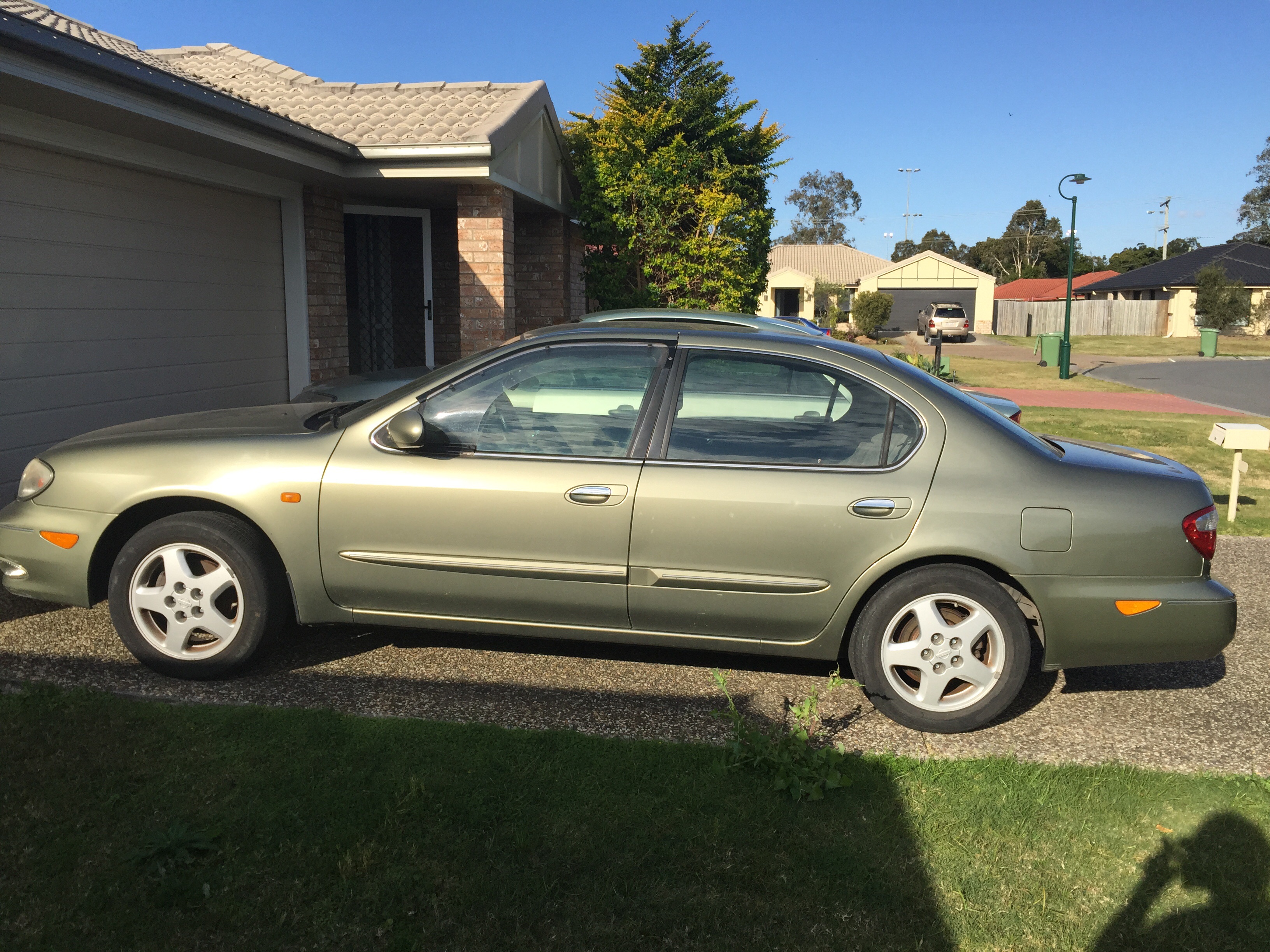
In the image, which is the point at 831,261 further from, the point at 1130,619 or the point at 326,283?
the point at 1130,619

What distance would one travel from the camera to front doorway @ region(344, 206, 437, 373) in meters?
12.3

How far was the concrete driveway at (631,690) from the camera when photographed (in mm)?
3830

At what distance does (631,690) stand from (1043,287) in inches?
3180

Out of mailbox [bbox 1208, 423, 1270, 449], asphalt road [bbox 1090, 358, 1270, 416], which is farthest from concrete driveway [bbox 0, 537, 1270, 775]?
asphalt road [bbox 1090, 358, 1270, 416]

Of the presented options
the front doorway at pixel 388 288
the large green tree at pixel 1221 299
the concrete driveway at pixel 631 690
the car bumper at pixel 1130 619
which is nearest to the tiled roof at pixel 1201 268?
the large green tree at pixel 1221 299

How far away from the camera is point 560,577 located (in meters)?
3.96

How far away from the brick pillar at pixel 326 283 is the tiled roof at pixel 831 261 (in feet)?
172

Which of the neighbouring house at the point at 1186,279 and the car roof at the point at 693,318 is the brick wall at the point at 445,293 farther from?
the neighbouring house at the point at 1186,279

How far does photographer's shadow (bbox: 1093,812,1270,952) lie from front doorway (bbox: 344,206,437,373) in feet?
32.2

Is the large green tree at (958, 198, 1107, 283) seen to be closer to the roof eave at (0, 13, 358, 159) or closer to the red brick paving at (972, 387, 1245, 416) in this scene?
the red brick paving at (972, 387, 1245, 416)

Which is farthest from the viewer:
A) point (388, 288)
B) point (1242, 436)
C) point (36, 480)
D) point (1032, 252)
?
point (1032, 252)

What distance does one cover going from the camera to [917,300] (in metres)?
59.9

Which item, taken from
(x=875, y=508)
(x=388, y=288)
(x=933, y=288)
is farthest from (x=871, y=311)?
(x=875, y=508)

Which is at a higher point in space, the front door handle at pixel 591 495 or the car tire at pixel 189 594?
the front door handle at pixel 591 495
